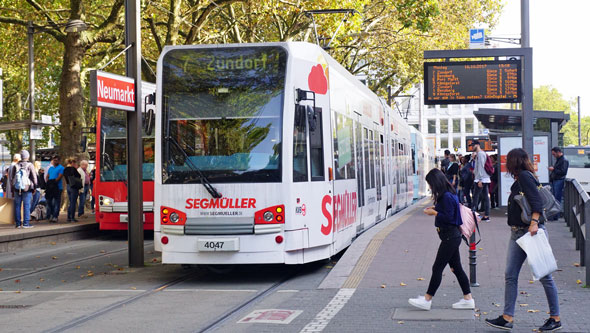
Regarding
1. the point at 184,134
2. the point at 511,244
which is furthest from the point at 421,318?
the point at 184,134

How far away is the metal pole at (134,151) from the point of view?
13.2 metres

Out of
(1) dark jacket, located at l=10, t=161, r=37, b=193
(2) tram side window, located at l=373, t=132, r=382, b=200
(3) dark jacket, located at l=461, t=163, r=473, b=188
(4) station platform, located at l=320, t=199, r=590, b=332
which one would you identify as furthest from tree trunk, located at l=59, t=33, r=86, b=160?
(4) station platform, located at l=320, t=199, r=590, b=332

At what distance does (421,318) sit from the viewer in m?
7.99

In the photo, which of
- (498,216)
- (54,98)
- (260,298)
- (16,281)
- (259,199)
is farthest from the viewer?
(54,98)

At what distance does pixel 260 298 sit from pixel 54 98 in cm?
4338

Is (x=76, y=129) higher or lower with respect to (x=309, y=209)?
higher

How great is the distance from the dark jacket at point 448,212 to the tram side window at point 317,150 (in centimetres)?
318

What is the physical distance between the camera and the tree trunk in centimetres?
2441

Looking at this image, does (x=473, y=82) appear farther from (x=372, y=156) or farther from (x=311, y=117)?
(x=311, y=117)

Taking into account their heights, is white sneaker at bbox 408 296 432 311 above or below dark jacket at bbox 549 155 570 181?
below

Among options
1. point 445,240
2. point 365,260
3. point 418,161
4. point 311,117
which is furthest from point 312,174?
point 418,161

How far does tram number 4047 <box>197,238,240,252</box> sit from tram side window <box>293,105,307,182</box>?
113 centimetres

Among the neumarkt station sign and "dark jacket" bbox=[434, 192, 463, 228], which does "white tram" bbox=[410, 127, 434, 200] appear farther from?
"dark jacket" bbox=[434, 192, 463, 228]

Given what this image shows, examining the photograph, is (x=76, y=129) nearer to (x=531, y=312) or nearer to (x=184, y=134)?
(x=184, y=134)
